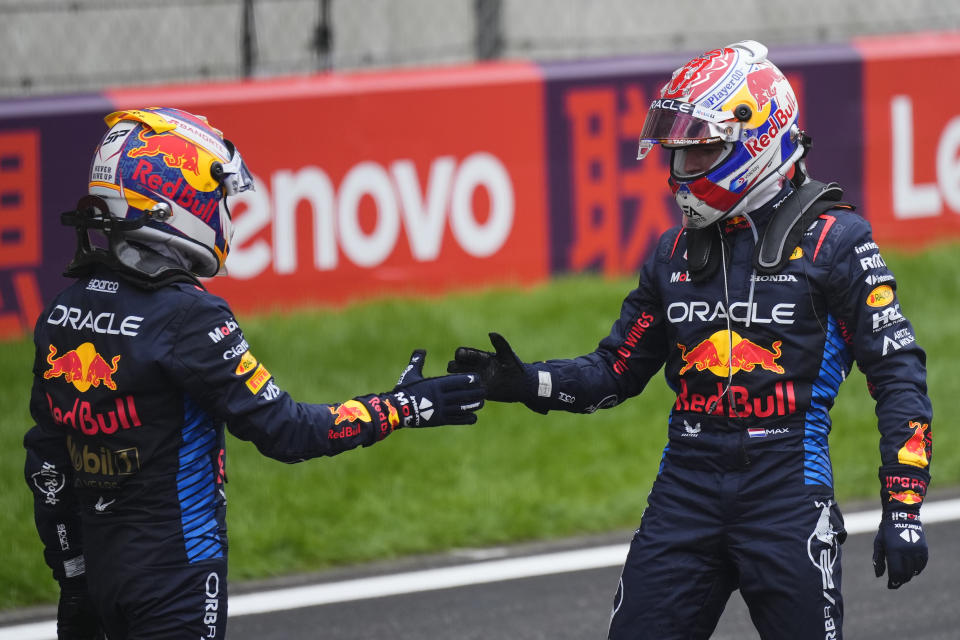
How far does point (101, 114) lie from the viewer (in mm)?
8961

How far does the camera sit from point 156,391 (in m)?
3.79

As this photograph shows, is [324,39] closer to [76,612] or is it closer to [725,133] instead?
[725,133]

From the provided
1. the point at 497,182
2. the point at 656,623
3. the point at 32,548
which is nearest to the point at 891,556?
the point at 656,623

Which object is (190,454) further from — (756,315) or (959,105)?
(959,105)


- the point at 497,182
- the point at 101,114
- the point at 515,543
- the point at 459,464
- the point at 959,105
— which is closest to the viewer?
the point at 515,543

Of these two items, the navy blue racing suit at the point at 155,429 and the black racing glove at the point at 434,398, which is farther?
the black racing glove at the point at 434,398

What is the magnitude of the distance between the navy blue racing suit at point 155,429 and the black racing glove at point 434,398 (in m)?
0.26

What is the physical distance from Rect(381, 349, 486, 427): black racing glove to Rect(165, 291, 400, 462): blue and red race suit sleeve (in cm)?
14

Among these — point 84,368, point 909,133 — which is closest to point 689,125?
point 84,368

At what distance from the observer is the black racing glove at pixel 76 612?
421 cm

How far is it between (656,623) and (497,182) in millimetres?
5856

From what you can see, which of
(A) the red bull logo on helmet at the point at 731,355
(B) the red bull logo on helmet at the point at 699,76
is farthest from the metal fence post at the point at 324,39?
(A) the red bull logo on helmet at the point at 731,355

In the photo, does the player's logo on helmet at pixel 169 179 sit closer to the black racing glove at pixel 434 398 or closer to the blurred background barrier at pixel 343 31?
the black racing glove at pixel 434 398

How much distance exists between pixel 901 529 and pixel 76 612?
2.31 metres
